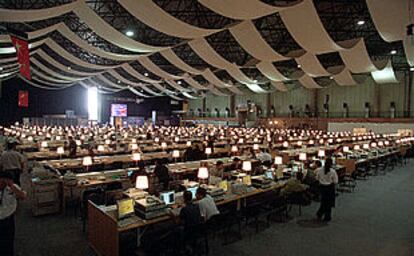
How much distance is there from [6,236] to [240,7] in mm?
9034

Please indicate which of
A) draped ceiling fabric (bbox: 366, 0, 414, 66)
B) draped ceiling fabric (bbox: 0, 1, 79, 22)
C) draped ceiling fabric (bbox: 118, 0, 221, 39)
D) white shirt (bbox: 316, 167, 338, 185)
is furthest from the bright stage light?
white shirt (bbox: 316, 167, 338, 185)

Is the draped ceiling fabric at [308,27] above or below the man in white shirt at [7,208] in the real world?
above

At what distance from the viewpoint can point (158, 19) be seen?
39.0 ft

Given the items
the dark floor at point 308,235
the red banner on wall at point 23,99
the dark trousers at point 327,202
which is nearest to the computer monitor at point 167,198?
the dark floor at point 308,235

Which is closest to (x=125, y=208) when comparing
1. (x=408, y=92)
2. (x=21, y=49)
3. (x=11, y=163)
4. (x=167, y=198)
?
(x=167, y=198)

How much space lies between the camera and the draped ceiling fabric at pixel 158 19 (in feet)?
35.3

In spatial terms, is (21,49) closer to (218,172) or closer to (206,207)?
(218,172)

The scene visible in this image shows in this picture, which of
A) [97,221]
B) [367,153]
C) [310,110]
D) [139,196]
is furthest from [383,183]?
[310,110]

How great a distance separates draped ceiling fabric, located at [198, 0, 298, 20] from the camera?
10258mm

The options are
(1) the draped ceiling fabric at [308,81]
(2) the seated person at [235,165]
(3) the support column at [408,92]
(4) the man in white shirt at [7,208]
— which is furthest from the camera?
(3) the support column at [408,92]

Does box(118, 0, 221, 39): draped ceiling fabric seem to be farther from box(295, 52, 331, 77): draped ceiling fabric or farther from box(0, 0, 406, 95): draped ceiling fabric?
box(295, 52, 331, 77): draped ceiling fabric

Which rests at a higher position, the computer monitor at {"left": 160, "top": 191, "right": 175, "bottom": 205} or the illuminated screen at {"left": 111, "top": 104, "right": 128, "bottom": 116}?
the illuminated screen at {"left": 111, "top": 104, "right": 128, "bottom": 116}

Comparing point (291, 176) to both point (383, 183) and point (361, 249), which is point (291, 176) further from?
point (383, 183)

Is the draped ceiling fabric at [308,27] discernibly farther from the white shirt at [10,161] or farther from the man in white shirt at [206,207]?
the white shirt at [10,161]
